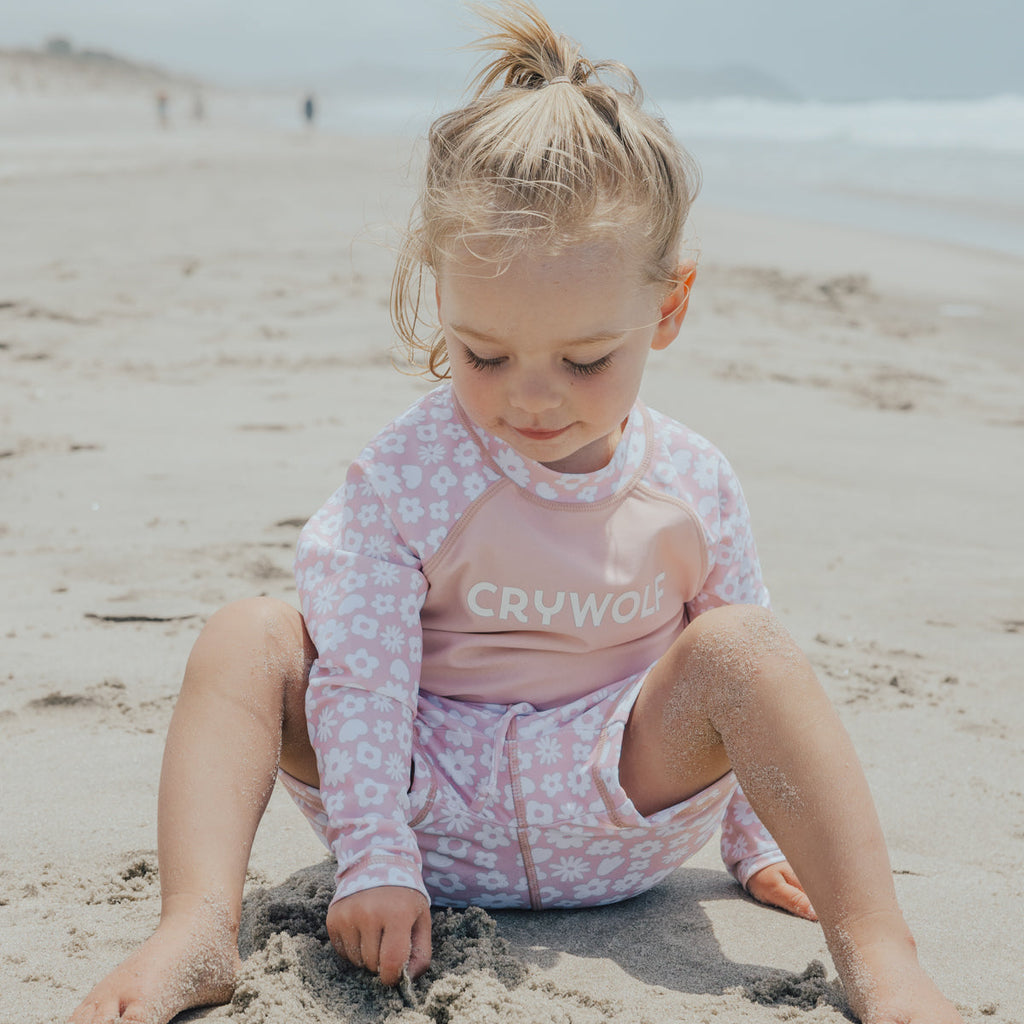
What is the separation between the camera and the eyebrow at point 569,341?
1.71m

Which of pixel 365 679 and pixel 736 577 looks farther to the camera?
pixel 736 577

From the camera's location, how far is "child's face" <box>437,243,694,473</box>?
1.68 meters

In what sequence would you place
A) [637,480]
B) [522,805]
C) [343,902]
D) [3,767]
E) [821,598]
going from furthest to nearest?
[821,598], [3,767], [637,480], [522,805], [343,902]

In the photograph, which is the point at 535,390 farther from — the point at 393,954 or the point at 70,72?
the point at 70,72

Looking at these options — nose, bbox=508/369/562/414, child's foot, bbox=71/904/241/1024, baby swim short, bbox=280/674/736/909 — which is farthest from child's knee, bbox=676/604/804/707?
child's foot, bbox=71/904/241/1024

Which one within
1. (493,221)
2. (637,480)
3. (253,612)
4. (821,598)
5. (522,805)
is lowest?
(821,598)

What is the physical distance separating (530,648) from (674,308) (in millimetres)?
545

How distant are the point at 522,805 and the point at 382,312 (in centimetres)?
479

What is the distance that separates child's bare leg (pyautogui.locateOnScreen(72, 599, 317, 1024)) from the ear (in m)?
0.67

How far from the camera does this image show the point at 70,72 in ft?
242

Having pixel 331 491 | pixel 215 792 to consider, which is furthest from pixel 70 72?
pixel 215 792

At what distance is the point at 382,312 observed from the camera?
6301 mm

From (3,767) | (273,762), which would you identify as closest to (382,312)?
(3,767)

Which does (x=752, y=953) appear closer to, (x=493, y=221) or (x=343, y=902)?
(x=343, y=902)
